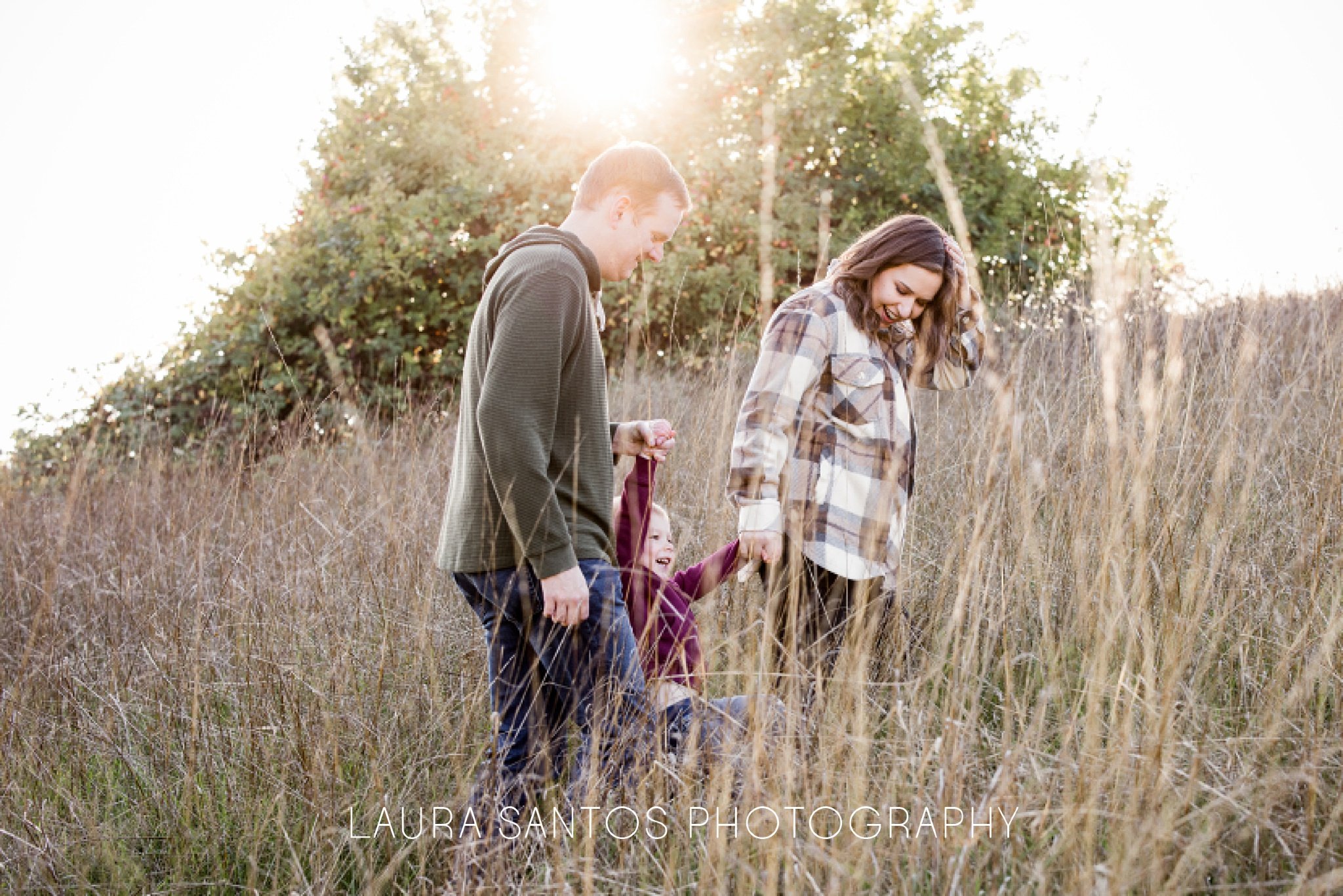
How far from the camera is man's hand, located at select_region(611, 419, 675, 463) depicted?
222 cm

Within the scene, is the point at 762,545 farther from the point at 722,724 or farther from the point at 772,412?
the point at 722,724

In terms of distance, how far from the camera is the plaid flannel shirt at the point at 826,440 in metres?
2.39

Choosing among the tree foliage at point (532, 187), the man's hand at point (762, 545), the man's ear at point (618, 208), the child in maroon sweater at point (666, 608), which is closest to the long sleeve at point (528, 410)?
the man's ear at point (618, 208)

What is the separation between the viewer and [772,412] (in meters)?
2.39

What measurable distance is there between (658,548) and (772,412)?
404 millimetres

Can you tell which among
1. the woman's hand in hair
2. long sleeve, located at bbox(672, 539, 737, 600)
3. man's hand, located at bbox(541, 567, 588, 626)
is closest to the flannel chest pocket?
the woman's hand in hair

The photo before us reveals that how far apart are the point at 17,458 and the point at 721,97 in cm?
583

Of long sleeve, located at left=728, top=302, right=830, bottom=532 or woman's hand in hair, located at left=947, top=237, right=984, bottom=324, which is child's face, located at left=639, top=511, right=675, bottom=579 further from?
woman's hand in hair, located at left=947, top=237, right=984, bottom=324

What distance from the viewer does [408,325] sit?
7738 mm

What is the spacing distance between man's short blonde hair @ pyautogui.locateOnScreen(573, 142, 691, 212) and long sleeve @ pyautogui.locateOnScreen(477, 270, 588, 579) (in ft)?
0.81

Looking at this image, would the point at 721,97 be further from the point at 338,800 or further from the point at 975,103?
the point at 338,800

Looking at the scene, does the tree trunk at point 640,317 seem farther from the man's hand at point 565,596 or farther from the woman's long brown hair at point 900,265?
the man's hand at point 565,596

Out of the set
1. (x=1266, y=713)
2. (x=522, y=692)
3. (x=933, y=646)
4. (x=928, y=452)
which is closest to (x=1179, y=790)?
(x=1266, y=713)

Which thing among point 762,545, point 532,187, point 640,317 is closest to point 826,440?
point 762,545
